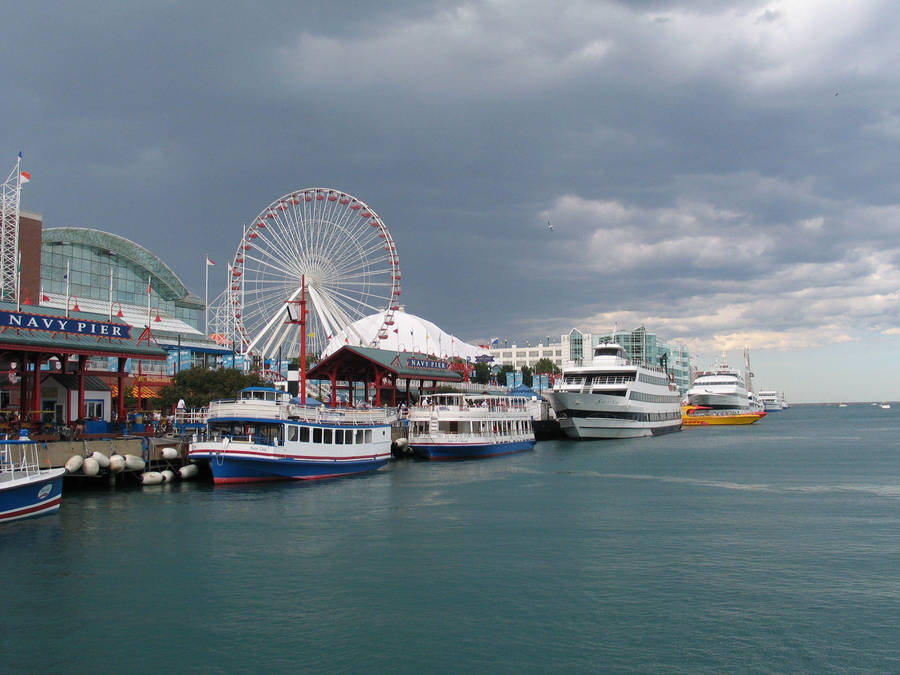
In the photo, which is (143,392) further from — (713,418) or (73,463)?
(713,418)

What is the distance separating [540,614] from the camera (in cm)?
2231

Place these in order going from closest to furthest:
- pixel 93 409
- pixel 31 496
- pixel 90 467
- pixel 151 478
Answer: pixel 31 496
pixel 90 467
pixel 151 478
pixel 93 409

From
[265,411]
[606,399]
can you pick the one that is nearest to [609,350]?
[606,399]

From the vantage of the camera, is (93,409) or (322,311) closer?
(93,409)

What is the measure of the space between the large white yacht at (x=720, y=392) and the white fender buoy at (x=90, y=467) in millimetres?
127606

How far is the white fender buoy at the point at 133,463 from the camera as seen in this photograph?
1822 inches

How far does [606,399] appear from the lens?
90812mm

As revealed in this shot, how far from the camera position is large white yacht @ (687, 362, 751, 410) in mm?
149750

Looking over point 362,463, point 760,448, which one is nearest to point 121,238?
point 362,463

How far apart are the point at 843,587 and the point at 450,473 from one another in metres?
35.7

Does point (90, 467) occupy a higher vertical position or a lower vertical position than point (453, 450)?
higher

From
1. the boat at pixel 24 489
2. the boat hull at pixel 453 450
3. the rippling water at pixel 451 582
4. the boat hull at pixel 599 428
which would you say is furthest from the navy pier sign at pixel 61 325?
the boat hull at pixel 599 428

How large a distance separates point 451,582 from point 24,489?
21.0m

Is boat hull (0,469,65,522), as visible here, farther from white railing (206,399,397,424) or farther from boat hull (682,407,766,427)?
boat hull (682,407,766,427)
